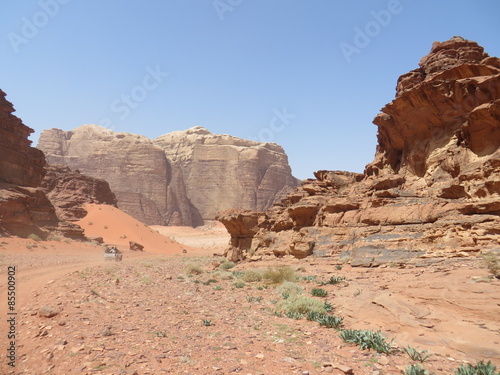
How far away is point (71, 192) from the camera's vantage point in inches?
1871

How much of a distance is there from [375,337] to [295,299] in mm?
3288

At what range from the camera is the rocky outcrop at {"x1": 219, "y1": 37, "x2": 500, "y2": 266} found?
12.7m

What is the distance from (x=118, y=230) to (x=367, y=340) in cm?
→ 4460

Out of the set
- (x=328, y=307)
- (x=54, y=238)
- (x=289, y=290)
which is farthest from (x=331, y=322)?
(x=54, y=238)

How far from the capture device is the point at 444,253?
11.6 m

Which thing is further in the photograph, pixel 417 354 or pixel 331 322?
pixel 331 322

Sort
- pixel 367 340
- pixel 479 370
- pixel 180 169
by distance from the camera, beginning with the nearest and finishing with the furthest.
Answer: pixel 479 370
pixel 367 340
pixel 180 169

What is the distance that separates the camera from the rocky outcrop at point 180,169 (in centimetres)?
8862

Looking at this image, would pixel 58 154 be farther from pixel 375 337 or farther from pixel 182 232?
pixel 375 337

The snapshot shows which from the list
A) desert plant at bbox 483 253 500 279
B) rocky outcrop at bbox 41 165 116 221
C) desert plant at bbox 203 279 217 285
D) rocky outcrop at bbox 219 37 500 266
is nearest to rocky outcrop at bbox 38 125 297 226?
rocky outcrop at bbox 41 165 116 221

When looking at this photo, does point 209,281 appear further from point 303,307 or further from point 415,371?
point 415,371

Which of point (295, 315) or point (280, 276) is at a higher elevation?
point (280, 276)

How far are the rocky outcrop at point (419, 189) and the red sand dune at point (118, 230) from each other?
81.0 feet

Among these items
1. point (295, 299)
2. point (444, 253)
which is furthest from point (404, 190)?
point (295, 299)
